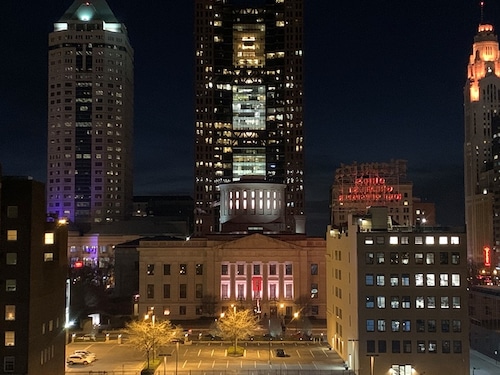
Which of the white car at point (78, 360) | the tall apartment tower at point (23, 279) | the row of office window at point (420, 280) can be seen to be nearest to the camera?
the tall apartment tower at point (23, 279)

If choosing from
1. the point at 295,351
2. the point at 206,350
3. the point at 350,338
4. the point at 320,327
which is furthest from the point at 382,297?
the point at 320,327

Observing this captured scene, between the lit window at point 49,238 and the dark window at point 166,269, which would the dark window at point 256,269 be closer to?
the dark window at point 166,269

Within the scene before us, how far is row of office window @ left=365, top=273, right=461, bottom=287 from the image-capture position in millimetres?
83125

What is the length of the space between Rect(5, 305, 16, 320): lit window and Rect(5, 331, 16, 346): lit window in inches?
60.4

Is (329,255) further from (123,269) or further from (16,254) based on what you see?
(123,269)

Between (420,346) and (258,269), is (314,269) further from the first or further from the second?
(420,346)

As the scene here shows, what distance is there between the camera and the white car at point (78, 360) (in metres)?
85.9

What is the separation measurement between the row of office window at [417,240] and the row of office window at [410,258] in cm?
132

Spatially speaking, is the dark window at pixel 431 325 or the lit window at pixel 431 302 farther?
the lit window at pixel 431 302

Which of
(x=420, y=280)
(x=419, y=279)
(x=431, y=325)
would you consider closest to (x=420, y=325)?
(x=431, y=325)

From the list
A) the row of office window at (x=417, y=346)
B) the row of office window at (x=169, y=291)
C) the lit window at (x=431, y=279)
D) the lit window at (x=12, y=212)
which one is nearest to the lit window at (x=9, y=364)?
the lit window at (x=12, y=212)

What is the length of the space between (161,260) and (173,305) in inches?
380

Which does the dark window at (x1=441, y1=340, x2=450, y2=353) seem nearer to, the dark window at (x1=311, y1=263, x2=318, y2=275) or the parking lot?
the parking lot

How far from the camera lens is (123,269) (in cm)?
15638
